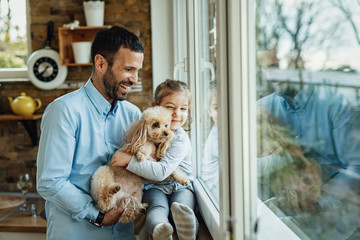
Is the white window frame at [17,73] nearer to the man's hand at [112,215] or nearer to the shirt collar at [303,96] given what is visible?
the man's hand at [112,215]

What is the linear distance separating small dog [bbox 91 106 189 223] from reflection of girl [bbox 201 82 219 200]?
150 millimetres

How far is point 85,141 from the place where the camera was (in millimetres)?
1642

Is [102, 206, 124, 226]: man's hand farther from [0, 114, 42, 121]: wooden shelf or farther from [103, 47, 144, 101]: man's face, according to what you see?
[0, 114, 42, 121]: wooden shelf

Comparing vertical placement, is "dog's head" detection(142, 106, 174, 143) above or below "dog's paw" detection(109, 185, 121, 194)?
above

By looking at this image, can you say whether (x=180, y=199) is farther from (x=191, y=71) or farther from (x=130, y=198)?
(x=191, y=71)

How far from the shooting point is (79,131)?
63.9 inches

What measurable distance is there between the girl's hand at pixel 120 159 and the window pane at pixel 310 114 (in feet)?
2.24

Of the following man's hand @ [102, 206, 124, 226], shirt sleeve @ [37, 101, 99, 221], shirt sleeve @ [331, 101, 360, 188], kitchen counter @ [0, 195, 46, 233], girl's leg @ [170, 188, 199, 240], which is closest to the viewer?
shirt sleeve @ [331, 101, 360, 188]

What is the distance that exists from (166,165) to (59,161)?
44 cm

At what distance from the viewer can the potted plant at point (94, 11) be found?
3.20m

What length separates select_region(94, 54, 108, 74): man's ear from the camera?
1.70 meters

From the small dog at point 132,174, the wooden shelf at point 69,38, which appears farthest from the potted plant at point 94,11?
the small dog at point 132,174

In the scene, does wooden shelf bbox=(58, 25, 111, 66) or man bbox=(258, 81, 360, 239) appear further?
wooden shelf bbox=(58, 25, 111, 66)

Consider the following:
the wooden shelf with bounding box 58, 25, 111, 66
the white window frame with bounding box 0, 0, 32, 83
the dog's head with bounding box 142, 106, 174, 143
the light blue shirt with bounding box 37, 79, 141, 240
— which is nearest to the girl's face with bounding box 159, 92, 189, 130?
the dog's head with bounding box 142, 106, 174, 143
